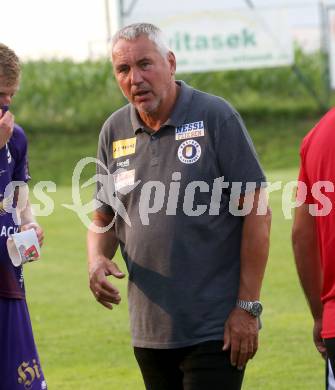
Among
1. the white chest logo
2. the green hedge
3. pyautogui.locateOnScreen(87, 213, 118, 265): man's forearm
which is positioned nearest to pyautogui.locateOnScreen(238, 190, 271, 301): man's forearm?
the white chest logo

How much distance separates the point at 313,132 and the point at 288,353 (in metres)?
5.18

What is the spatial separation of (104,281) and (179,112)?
855 mm

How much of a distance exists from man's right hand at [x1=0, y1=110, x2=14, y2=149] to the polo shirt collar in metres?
0.59

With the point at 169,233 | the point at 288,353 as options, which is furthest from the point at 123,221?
the point at 288,353

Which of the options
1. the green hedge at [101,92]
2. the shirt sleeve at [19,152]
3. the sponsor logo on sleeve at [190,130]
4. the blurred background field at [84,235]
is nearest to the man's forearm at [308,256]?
the sponsor logo on sleeve at [190,130]

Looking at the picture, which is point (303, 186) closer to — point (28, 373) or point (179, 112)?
point (179, 112)

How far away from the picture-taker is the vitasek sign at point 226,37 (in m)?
30.8

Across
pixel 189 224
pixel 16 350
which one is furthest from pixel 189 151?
pixel 16 350

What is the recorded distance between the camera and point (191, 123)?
5.53 m

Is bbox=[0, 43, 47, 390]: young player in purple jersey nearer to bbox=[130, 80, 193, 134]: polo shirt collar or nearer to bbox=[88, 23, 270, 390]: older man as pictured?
bbox=[88, 23, 270, 390]: older man

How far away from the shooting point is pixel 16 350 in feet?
19.4

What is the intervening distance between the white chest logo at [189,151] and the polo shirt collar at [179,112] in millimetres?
109

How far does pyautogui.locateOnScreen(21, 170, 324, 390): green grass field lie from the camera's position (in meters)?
9.17

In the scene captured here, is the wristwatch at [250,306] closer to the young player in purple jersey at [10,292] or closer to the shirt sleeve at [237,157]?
the shirt sleeve at [237,157]
